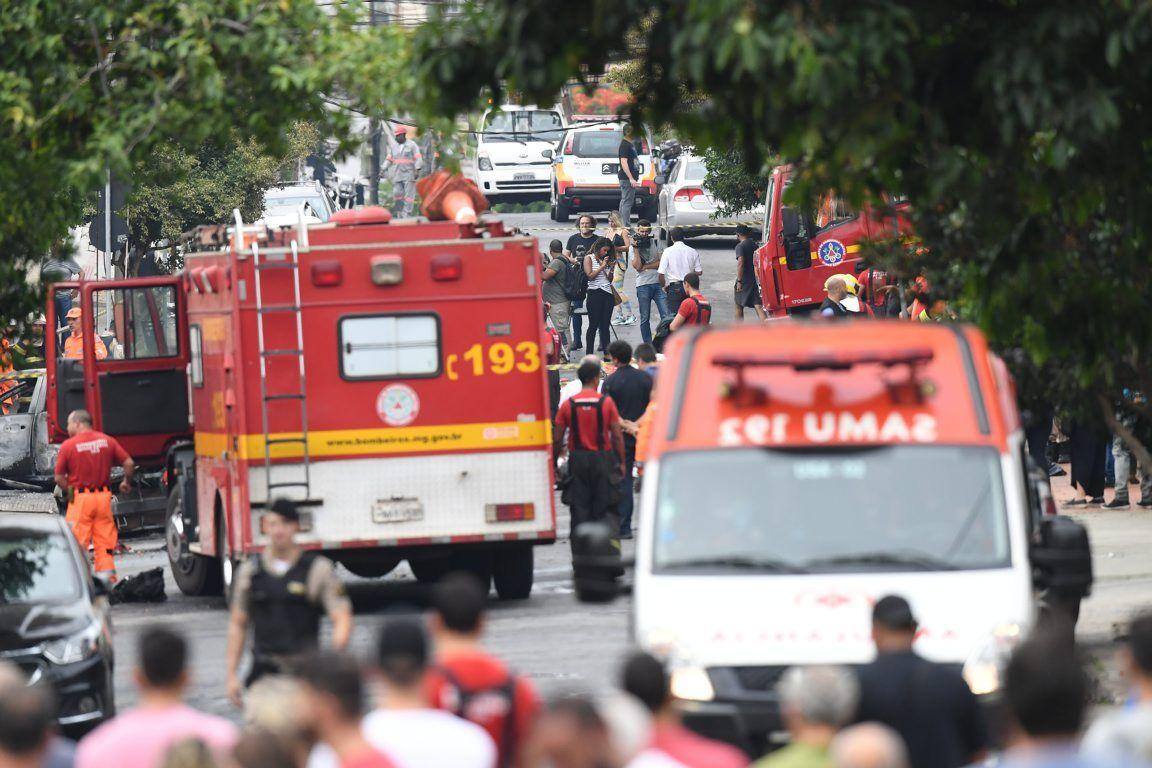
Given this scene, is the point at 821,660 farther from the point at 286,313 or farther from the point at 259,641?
the point at 286,313

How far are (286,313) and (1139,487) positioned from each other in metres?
10.7

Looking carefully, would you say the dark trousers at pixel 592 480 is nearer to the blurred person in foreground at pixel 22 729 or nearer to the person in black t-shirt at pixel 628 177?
the blurred person in foreground at pixel 22 729

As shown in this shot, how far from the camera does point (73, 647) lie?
1227 centimetres

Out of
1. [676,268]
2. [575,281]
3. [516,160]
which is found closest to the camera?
[575,281]

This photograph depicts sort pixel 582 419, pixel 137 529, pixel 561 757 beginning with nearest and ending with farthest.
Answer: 1. pixel 561 757
2. pixel 582 419
3. pixel 137 529

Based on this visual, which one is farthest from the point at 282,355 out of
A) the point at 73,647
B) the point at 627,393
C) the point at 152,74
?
the point at 627,393

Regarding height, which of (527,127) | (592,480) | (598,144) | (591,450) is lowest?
(592,480)

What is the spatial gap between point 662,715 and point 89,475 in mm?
12730

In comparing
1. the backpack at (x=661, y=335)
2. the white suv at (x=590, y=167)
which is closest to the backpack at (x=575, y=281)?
the backpack at (x=661, y=335)

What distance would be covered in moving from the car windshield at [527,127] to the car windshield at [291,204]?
4.48 metres

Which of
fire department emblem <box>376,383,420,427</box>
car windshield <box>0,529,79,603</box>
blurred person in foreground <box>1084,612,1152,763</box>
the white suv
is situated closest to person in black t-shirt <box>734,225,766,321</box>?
the white suv

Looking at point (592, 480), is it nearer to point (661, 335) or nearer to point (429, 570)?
point (429, 570)

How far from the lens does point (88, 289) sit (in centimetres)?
1981

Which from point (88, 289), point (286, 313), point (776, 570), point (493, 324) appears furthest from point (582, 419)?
point (776, 570)
